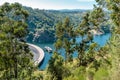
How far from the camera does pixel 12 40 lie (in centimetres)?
2784

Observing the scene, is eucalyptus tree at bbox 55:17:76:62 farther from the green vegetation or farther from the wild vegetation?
the green vegetation

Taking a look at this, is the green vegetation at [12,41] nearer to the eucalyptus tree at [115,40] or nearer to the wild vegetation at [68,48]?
the wild vegetation at [68,48]

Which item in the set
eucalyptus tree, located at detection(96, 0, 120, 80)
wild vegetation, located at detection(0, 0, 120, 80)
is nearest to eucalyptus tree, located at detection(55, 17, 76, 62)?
wild vegetation, located at detection(0, 0, 120, 80)

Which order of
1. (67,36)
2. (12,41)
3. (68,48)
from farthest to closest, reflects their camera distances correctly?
(67,36) < (68,48) < (12,41)

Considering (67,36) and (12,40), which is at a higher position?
(12,40)

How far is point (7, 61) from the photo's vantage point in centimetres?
2772

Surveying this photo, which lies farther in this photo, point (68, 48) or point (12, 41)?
point (68, 48)

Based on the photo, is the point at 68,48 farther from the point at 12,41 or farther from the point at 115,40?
the point at 115,40

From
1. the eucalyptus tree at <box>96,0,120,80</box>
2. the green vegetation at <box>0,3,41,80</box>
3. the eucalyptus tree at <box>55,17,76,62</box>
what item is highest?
the eucalyptus tree at <box>96,0,120,80</box>

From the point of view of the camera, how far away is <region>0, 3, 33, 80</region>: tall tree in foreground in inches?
1064

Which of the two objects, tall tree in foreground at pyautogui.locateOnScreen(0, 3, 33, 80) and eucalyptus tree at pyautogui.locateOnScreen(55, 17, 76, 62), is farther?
eucalyptus tree at pyautogui.locateOnScreen(55, 17, 76, 62)

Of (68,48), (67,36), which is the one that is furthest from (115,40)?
(67,36)

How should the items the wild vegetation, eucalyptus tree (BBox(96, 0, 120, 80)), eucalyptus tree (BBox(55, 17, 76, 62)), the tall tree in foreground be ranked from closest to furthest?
eucalyptus tree (BBox(96, 0, 120, 80)) → the wild vegetation → the tall tree in foreground → eucalyptus tree (BBox(55, 17, 76, 62))

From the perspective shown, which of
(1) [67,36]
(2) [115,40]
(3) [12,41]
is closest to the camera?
(2) [115,40]
